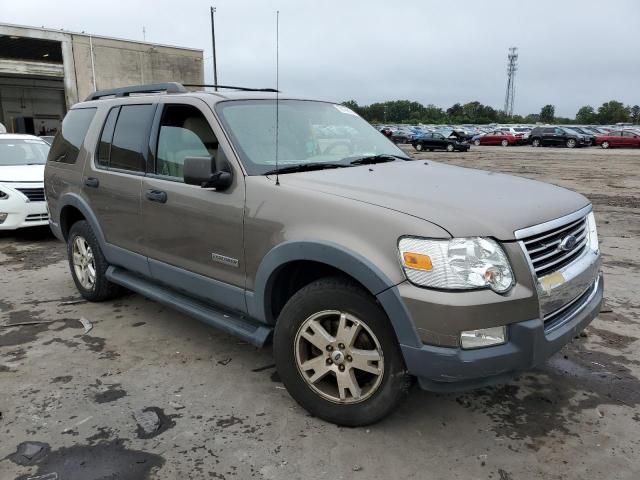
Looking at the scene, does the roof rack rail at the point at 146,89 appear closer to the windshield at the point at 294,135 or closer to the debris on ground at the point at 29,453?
the windshield at the point at 294,135

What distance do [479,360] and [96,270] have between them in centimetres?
356

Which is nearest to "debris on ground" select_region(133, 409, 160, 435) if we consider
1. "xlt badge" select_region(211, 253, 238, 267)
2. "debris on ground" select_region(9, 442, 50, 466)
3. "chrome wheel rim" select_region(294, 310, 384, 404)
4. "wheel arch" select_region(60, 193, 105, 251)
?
"debris on ground" select_region(9, 442, 50, 466)

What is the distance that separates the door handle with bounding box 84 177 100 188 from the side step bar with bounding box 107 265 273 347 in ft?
2.34

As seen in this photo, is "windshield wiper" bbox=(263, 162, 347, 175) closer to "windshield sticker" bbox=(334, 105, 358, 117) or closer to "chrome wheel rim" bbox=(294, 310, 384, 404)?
"chrome wheel rim" bbox=(294, 310, 384, 404)

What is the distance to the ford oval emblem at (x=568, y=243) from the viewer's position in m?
2.80

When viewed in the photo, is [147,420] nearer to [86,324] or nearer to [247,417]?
[247,417]

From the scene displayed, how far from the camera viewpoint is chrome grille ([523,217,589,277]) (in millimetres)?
2586

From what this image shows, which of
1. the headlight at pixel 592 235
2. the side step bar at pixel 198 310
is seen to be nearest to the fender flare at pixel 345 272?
the side step bar at pixel 198 310

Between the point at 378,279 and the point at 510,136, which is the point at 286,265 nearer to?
the point at 378,279

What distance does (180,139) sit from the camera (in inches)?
148

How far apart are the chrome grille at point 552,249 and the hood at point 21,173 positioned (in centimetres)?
755

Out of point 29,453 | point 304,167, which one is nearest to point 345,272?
point 304,167

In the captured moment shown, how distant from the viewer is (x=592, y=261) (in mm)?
3111

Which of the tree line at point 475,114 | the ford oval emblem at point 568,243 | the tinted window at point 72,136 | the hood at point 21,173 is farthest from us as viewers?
the tree line at point 475,114
